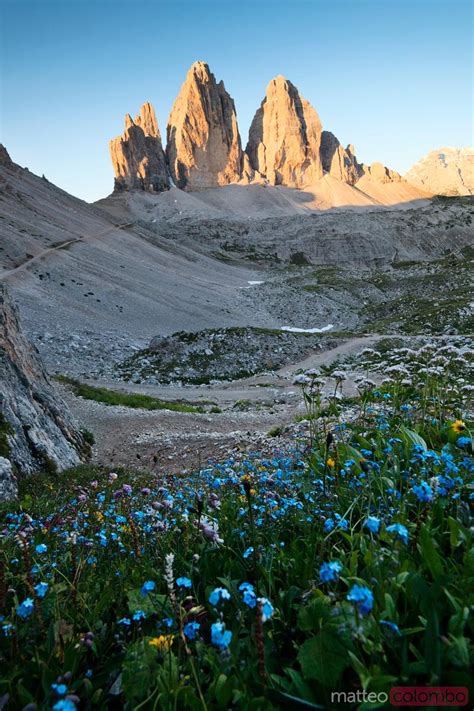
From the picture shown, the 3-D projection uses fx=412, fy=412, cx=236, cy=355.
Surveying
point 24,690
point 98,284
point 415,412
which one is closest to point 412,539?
point 24,690

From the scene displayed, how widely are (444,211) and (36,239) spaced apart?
429 feet

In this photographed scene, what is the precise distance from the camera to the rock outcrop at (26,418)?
11.1 meters

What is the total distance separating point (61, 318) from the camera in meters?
49.1

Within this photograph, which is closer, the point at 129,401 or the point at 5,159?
the point at 129,401

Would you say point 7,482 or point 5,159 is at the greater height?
point 5,159

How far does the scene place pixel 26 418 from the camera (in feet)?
42.7

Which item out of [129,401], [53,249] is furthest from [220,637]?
[53,249]

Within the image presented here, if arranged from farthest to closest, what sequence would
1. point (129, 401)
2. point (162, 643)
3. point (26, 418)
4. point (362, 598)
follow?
1. point (129, 401)
2. point (26, 418)
3. point (162, 643)
4. point (362, 598)

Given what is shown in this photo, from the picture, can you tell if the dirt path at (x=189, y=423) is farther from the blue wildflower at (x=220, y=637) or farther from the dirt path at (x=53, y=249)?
the dirt path at (x=53, y=249)

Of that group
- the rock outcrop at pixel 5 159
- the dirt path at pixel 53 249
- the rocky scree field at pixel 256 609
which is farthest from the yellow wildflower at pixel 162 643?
the rock outcrop at pixel 5 159

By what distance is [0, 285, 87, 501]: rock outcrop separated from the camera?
11133 mm

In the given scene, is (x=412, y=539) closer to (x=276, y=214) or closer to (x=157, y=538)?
(x=157, y=538)

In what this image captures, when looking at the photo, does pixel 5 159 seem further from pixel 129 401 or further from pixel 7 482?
pixel 7 482

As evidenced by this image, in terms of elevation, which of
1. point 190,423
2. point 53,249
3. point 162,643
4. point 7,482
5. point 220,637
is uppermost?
point 53,249
